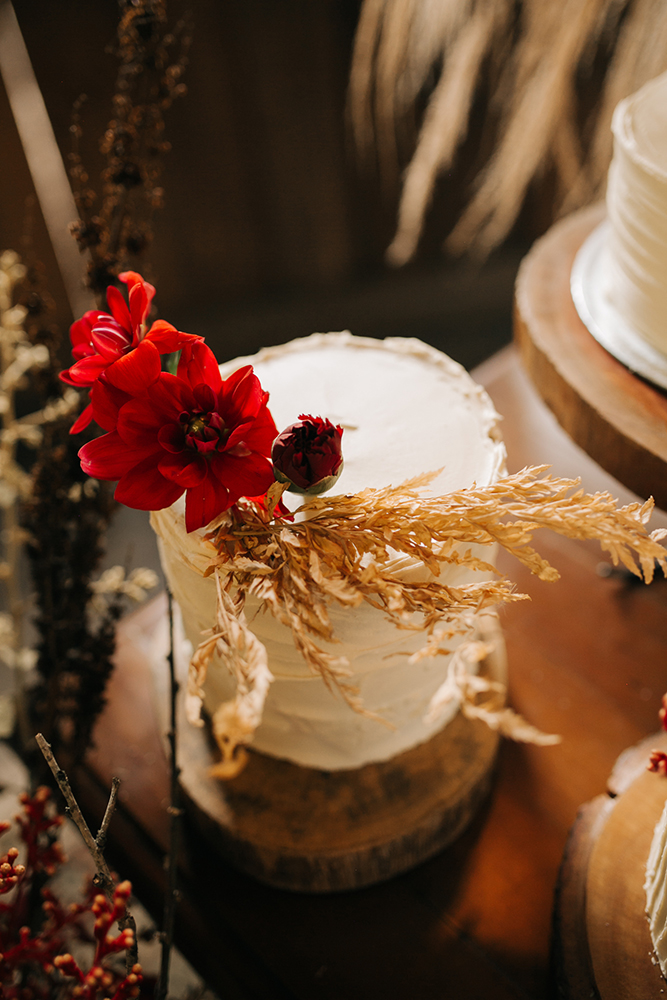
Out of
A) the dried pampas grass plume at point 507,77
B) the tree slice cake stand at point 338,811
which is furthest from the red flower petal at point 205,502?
the dried pampas grass plume at point 507,77

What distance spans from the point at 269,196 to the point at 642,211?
138 cm

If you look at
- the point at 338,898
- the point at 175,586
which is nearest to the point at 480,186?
the point at 175,586

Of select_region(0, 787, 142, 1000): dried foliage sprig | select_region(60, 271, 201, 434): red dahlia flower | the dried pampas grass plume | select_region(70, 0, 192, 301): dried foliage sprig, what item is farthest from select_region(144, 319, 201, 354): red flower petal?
the dried pampas grass plume

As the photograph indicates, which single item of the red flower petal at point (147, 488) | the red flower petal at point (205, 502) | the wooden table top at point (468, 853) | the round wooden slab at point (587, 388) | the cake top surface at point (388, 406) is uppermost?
the red flower petal at point (147, 488)

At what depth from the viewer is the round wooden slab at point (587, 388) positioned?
689 mm

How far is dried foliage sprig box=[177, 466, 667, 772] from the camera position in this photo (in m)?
0.47

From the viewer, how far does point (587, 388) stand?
0.75 m

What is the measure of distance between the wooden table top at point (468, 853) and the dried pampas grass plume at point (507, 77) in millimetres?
727

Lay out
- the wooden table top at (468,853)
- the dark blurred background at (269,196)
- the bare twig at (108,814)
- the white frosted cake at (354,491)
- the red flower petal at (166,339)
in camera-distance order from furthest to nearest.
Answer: the dark blurred background at (269,196) → the wooden table top at (468,853) → the white frosted cake at (354,491) → the red flower petal at (166,339) → the bare twig at (108,814)

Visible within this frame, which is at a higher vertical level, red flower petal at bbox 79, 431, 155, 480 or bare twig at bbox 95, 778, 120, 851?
red flower petal at bbox 79, 431, 155, 480

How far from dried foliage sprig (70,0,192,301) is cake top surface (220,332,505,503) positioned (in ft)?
0.54

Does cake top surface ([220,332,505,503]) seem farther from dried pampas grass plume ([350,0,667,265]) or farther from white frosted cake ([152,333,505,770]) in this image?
dried pampas grass plume ([350,0,667,265])

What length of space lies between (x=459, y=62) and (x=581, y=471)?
0.72m

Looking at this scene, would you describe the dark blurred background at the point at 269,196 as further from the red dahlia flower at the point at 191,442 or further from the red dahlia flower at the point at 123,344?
the red dahlia flower at the point at 191,442
